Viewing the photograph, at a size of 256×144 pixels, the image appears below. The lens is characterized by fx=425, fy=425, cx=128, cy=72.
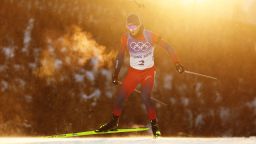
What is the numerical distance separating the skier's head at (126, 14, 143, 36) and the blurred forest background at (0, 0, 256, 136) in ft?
19.0

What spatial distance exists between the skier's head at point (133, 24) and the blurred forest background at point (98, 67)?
580 cm

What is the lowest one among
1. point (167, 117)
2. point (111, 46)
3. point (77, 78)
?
point (167, 117)

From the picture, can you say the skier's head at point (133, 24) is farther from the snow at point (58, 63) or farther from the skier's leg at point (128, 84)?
the snow at point (58, 63)

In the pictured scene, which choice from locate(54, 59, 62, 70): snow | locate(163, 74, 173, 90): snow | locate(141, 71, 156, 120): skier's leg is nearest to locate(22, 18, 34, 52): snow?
locate(54, 59, 62, 70): snow

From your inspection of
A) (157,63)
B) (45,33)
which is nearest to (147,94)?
(157,63)

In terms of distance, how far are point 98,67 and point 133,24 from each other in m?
6.14

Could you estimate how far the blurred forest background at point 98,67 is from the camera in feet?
43.2

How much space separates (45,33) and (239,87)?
6.42 m

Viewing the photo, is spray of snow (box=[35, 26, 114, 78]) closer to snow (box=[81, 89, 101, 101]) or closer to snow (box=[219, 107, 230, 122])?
snow (box=[81, 89, 101, 101])

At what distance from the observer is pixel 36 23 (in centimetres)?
1344

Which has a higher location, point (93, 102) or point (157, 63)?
point (157, 63)

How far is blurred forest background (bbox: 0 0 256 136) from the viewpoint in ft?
43.2

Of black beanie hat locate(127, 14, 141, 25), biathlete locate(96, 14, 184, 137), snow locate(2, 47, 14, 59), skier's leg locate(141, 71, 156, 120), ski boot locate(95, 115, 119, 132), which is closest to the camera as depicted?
black beanie hat locate(127, 14, 141, 25)

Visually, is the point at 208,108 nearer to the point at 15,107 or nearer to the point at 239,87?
the point at 239,87
